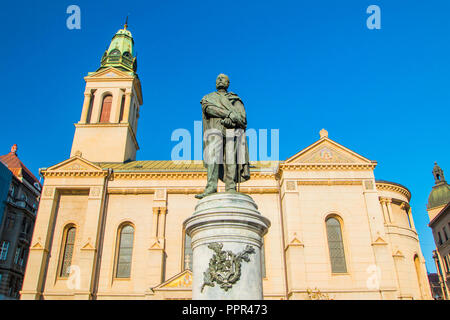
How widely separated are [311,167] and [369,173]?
464cm

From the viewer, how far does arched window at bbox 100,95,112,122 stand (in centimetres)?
3719

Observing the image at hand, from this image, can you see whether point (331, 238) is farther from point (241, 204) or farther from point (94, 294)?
point (241, 204)

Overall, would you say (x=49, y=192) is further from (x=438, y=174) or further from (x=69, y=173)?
(x=438, y=174)

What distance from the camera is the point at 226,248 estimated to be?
6.58 meters

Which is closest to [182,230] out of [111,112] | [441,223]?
[111,112]

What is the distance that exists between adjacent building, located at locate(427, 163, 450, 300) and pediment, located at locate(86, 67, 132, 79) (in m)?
49.0

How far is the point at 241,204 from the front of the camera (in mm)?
7094

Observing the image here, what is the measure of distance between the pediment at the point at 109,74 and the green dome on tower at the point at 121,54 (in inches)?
82.5

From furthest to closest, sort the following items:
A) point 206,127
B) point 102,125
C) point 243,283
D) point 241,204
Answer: point 102,125 → point 206,127 → point 241,204 → point 243,283

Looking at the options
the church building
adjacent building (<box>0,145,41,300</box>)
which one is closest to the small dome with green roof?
the church building

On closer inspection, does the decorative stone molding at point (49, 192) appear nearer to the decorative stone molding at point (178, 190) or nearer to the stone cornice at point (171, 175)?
the decorative stone molding at point (178, 190)

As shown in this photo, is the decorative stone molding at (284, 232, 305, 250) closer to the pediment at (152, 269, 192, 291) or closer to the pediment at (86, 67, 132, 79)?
the pediment at (152, 269, 192, 291)

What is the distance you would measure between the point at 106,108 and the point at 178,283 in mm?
22237

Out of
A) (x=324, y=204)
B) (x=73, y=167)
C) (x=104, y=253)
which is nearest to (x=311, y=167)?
(x=324, y=204)
